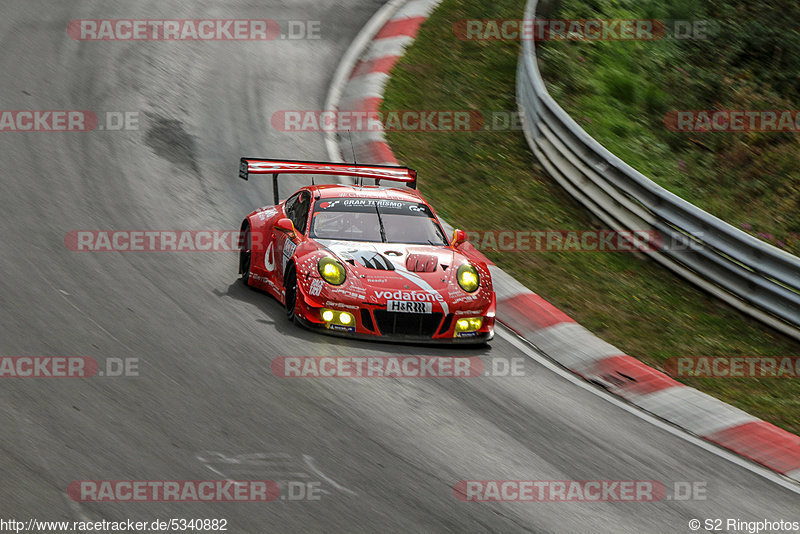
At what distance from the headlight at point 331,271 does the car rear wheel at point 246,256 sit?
1473 mm

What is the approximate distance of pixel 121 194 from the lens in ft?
36.6

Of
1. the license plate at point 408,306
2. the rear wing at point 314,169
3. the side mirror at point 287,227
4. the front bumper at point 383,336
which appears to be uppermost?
the rear wing at point 314,169

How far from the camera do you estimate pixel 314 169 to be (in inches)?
393

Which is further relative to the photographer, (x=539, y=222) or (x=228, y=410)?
(x=539, y=222)

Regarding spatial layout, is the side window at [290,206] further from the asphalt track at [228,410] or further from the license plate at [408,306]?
the license plate at [408,306]

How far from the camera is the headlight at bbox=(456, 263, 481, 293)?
8.57 metres

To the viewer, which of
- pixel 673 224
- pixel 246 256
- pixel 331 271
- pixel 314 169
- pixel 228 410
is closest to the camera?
pixel 228 410

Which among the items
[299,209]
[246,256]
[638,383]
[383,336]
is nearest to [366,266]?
[383,336]

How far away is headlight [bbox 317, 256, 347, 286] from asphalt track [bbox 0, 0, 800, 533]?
53cm

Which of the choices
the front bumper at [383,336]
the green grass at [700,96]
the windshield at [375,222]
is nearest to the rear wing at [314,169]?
the windshield at [375,222]

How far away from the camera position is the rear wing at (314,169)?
9.90 meters

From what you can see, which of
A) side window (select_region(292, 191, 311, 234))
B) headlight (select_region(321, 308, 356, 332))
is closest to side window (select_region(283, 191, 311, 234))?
side window (select_region(292, 191, 311, 234))

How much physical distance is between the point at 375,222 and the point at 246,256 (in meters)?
1.54

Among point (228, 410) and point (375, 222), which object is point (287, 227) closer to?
point (375, 222)
